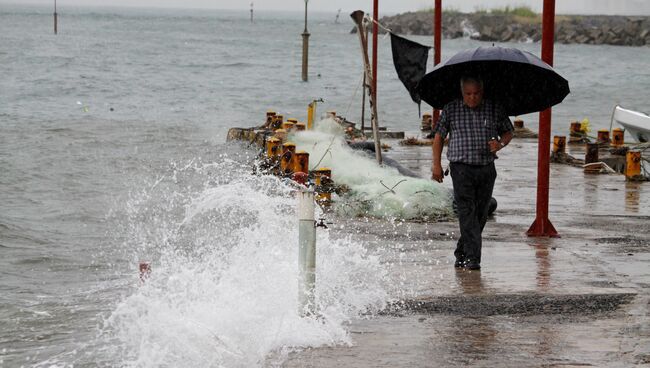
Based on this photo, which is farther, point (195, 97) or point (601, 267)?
point (195, 97)

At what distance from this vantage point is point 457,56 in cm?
987

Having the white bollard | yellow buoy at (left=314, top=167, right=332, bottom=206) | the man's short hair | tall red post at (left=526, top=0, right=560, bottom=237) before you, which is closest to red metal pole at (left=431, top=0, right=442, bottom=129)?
yellow buoy at (left=314, top=167, right=332, bottom=206)

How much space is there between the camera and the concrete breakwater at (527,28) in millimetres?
120250

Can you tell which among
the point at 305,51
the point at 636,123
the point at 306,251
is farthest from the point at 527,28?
the point at 306,251

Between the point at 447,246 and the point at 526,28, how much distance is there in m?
129

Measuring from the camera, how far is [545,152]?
1193 centimetres

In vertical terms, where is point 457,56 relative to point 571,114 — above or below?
above

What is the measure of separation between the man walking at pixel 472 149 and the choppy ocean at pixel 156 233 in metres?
0.96

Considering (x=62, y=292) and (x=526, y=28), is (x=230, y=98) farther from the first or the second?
(x=526, y=28)

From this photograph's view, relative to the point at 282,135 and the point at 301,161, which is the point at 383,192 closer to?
the point at 301,161


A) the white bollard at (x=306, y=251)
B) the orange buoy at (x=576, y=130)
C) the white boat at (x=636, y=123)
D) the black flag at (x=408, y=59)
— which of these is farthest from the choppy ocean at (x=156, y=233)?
the white boat at (x=636, y=123)

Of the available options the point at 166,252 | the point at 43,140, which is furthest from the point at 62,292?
the point at 43,140

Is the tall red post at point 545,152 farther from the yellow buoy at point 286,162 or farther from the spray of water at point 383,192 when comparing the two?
the yellow buoy at point 286,162

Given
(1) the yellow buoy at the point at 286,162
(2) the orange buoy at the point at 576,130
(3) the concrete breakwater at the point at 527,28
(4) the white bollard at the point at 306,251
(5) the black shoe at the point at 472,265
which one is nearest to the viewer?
(4) the white bollard at the point at 306,251
